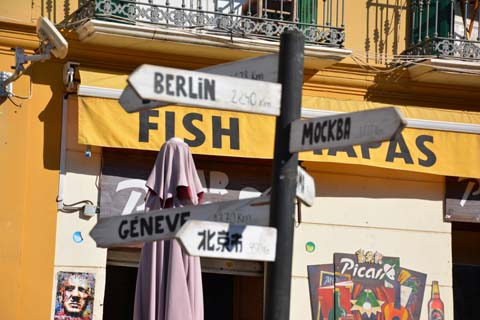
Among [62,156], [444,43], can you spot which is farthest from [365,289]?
[62,156]

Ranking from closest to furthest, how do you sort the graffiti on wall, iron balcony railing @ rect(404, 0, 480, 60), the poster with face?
the poster with face < the graffiti on wall < iron balcony railing @ rect(404, 0, 480, 60)

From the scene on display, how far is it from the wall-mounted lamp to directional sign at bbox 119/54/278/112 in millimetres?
4162

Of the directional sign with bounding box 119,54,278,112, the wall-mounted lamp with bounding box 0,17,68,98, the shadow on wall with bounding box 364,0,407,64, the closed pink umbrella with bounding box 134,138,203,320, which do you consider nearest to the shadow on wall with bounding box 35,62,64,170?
the wall-mounted lamp with bounding box 0,17,68,98

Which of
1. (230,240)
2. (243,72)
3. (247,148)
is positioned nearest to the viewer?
(230,240)

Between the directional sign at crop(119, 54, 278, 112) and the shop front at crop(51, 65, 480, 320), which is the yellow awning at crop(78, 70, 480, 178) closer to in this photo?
the shop front at crop(51, 65, 480, 320)

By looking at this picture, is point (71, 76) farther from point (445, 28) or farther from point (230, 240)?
point (230, 240)

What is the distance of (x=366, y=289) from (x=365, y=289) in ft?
0.05

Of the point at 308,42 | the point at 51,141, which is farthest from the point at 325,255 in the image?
the point at 51,141

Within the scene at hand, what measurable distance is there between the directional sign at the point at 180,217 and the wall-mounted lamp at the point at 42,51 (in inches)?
173

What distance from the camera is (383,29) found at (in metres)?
11.9

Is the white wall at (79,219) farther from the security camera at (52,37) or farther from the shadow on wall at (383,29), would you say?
the shadow on wall at (383,29)

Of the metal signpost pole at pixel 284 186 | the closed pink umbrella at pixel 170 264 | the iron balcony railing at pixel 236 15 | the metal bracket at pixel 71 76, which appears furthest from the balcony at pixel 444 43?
the metal signpost pole at pixel 284 186

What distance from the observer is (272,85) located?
5.20m

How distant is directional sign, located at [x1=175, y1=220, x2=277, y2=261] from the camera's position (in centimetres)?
490
